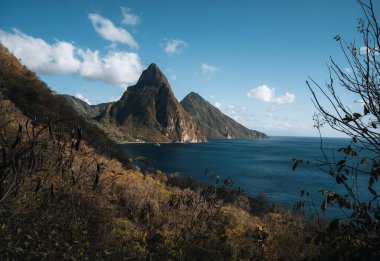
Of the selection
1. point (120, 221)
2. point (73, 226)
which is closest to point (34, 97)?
point (120, 221)

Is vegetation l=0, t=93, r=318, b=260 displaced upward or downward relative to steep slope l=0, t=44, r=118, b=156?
downward

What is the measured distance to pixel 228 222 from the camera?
8945 millimetres

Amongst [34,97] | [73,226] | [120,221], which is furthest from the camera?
[34,97]

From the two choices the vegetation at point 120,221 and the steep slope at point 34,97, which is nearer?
the vegetation at point 120,221

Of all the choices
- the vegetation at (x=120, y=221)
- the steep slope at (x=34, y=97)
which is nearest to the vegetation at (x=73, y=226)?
the vegetation at (x=120, y=221)

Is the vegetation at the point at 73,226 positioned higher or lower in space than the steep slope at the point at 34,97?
lower

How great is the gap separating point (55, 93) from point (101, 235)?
25.6m

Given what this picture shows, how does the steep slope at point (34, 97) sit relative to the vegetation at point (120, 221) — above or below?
→ above

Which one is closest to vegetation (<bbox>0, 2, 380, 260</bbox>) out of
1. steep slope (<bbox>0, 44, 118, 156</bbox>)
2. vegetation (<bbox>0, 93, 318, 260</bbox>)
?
vegetation (<bbox>0, 93, 318, 260</bbox>)

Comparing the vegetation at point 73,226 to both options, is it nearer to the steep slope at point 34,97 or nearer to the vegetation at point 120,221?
the vegetation at point 120,221

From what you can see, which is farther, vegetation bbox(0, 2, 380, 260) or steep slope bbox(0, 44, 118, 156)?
steep slope bbox(0, 44, 118, 156)

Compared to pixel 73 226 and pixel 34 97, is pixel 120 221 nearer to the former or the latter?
pixel 73 226

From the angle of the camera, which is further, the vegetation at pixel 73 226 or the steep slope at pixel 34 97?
the steep slope at pixel 34 97

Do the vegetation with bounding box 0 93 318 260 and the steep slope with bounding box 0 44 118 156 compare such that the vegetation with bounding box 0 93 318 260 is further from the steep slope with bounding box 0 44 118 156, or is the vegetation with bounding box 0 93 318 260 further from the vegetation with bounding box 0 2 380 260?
the steep slope with bounding box 0 44 118 156
